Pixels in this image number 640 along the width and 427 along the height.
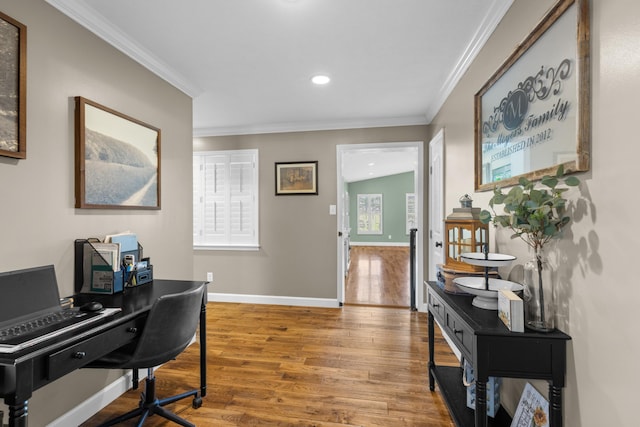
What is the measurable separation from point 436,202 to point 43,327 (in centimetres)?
322

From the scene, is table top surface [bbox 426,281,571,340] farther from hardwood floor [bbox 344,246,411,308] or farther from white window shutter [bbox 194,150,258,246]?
white window shutter [bbox 194,150,258,246]

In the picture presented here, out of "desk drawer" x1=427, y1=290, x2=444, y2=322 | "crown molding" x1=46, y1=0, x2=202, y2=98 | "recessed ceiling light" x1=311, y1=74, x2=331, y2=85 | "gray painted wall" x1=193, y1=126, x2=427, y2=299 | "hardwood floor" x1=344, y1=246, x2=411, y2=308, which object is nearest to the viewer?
"crown molding" x1=46, y1=0, x2=202, y2=98

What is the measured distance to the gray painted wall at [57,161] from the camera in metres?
1.46

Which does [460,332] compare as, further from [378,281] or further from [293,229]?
[378,281]

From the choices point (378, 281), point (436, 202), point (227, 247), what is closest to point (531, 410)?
point (436, 202)

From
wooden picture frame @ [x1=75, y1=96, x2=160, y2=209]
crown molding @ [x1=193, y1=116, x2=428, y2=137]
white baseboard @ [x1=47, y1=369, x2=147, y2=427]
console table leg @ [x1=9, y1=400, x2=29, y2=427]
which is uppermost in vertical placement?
crown molding @ [x1=193, y1=116, x2=428, y2=137]

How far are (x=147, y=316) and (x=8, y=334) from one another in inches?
19.6

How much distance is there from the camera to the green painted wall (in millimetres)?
10711

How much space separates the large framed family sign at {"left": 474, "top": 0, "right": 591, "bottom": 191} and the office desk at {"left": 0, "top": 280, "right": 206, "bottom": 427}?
1985mm

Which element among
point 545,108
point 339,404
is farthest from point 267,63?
point 339,404

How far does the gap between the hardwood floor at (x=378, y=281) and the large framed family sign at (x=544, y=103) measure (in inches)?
107

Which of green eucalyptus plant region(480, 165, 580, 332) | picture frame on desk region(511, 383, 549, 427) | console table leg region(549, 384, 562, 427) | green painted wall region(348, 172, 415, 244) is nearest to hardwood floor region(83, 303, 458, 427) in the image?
picture frame on desk region(511, 383, 549, 427)

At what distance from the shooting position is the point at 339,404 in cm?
195

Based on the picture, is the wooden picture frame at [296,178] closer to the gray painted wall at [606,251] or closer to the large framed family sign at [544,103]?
the large framed family sign at [544,103]
